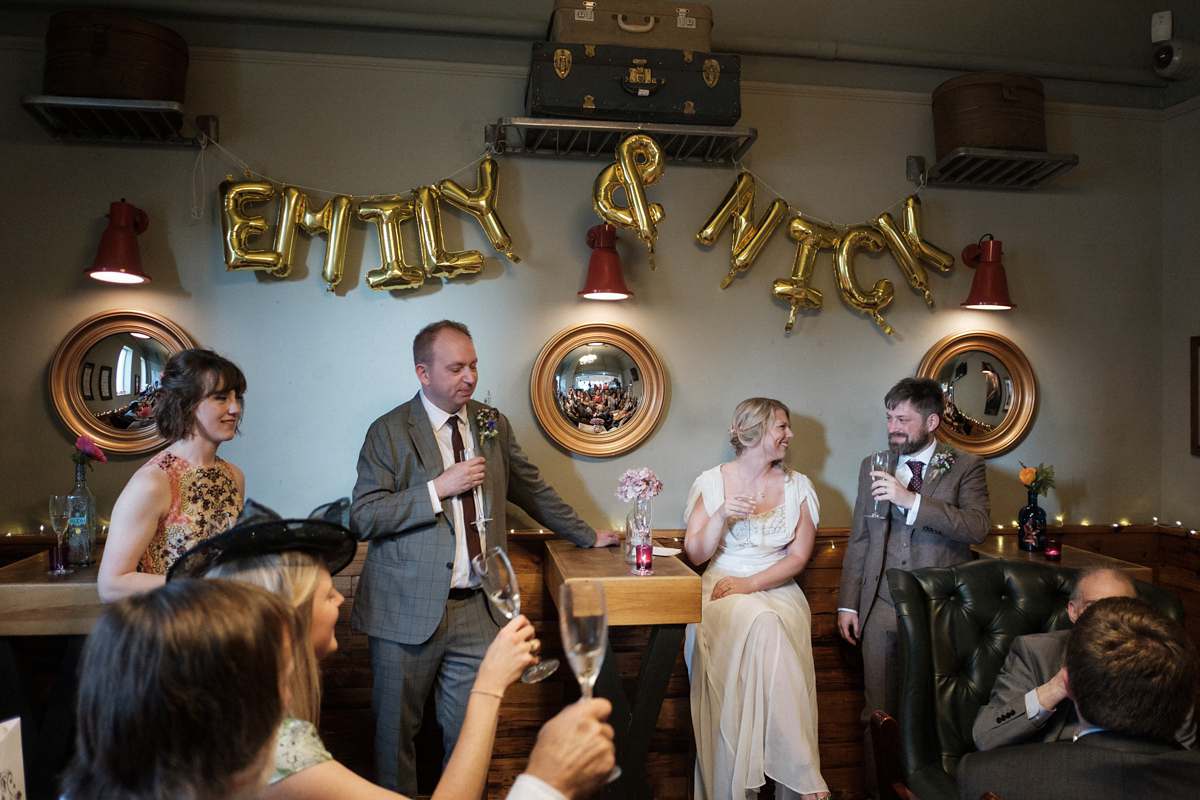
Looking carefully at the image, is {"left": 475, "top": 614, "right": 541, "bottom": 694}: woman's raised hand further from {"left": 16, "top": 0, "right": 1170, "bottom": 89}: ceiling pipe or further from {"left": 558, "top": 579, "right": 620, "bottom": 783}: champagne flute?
{"left": 16, "top": 0, "right": 1170, "bottom": 89}: ceiling pipe

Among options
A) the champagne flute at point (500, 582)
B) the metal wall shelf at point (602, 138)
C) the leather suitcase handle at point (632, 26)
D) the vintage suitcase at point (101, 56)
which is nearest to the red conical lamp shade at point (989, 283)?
the metal wall shelf at point (602, 138)

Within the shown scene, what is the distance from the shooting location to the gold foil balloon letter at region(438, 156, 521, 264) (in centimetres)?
365

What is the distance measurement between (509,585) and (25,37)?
3506 mm

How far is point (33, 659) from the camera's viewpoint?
3.31m

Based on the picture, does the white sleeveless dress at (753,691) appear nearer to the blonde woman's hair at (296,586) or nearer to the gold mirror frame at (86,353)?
the blonde woman's hair at (296,586)

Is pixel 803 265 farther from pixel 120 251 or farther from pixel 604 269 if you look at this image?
pixel 120 251

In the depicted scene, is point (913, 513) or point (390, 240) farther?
point (390, 240)

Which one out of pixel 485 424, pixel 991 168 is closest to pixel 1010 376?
pixel 991 168

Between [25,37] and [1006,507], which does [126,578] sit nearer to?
[25,37]

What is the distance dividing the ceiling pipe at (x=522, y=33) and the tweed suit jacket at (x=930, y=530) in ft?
6.66

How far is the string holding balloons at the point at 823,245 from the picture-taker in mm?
3863

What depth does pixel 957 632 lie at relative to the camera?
2.47 m

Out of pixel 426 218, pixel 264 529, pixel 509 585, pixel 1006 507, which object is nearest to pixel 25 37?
pixel 426 218

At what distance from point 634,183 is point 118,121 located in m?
2.15
